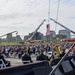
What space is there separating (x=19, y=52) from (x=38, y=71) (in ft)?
90.5

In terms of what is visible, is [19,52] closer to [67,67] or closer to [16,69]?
[67,67]

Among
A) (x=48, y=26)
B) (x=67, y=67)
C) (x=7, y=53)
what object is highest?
(x=48, y=26)

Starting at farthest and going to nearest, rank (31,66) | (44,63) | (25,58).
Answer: (25,58), (44,63), (31,66)

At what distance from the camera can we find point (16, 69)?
7.75 m

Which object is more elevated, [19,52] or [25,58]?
[25,58]

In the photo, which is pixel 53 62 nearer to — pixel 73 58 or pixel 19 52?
pixel 73 58

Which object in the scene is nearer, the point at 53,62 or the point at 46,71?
the point at 46,71

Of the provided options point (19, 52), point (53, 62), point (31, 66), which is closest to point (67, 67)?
point (53, 62)

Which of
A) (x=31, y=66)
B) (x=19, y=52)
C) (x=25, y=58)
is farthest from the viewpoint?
(x=19, y=52)

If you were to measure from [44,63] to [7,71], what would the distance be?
2151 mm

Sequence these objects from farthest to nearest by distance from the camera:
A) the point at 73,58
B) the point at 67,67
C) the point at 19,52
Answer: the point at 19,52 < the point at 73,58 < the point at 67,67

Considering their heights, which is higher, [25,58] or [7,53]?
[25,58]

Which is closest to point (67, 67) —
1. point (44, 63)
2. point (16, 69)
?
point (44, 63)

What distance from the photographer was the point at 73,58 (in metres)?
13.3
